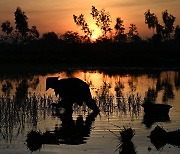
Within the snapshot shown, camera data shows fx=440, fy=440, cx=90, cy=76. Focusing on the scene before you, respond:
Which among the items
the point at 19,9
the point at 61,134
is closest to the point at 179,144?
the point at 61,134

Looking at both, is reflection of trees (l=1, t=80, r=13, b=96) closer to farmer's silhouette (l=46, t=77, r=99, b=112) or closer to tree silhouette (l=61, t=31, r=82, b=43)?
farmer's silhouette (l=46, t=77, r=99, b=112)

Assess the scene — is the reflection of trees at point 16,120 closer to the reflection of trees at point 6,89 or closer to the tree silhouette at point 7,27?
the reflection of trees at point 6,89

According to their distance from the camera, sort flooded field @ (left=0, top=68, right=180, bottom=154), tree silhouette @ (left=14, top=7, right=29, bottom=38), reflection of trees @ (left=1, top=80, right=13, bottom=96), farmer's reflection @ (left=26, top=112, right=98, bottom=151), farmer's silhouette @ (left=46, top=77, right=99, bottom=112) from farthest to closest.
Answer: tree silhouette @ (left=14, top=7, right=29, bottom=38)
reflection of trees @ (left=1, top=80, right=13, bottom=96)
farmer's silhouette @ (left=46, top=77, right=99, bottom=112)
farmer's reflection @ (left=26, top=112, right=98, bottom=151)
flooded field @ (left=0, top=68, right=180, bottom=154)

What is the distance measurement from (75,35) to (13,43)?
16.3 metres

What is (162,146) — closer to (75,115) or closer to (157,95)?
(75,115)

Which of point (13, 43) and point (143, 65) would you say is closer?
point (143, 65)

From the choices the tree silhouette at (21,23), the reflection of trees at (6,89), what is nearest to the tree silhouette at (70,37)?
the tree silhouette at (21,23)

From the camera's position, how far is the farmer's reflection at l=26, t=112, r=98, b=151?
41.8ft

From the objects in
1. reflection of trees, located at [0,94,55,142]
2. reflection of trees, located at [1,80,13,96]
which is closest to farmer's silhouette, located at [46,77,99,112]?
reflection of trees, located at [0,94,55,142]

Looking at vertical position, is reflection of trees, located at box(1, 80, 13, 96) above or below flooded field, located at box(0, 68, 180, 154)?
above

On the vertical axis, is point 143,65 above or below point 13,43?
below

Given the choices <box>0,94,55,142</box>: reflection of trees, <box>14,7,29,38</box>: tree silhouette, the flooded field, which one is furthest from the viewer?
<box>14,7,29,38</box>: tree silhouette

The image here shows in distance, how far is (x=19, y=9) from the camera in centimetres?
10412

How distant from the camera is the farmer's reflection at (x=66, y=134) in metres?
12.7
